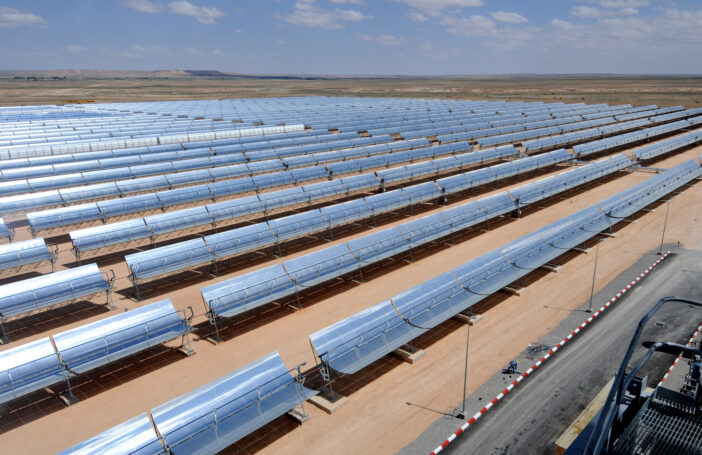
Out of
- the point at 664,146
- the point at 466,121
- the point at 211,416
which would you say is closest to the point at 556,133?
the point at 466,121

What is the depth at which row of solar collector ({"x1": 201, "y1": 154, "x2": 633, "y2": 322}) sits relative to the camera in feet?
54.9

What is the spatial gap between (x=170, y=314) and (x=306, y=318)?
491 centimetres

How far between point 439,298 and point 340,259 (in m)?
5.10

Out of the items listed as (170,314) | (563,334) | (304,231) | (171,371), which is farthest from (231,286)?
(563,334)

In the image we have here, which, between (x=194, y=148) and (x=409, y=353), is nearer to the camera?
(x=409, y=353)

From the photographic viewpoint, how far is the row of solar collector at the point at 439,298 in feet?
44.7

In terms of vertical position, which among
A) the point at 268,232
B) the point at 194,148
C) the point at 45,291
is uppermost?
the point at 194,148

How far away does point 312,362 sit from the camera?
14.7 m

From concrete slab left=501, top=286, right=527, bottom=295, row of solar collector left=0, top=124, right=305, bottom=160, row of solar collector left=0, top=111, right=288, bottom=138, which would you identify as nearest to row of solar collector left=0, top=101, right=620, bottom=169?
row of solar collector left=0, top=124, right=305, bottom=160

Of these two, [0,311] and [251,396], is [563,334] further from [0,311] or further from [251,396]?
[0,311]

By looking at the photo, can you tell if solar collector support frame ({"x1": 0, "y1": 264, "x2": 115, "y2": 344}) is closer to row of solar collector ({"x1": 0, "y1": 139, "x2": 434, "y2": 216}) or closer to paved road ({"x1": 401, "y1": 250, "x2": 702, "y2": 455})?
row of solar collector ({"x1": 0, "y1": 139, "x2": 434, "y2": 216})

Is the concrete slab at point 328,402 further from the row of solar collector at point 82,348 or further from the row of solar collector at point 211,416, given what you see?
the row of solar collector at point 82,348

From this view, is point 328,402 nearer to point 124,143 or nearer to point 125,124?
point 124,143

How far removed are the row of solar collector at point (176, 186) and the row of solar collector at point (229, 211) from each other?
3010 mm
